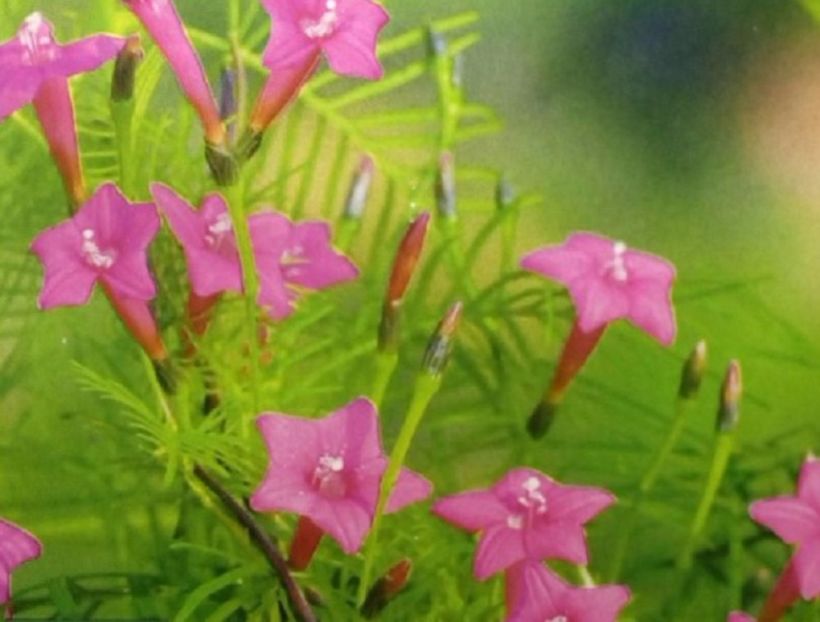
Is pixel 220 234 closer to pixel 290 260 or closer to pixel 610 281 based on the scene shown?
pixel 290 260

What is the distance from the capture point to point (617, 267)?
74 centimetres

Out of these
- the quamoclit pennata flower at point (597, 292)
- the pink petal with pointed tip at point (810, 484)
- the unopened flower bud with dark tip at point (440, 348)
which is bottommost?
the pink petal with pointed tip at point (810, 484)

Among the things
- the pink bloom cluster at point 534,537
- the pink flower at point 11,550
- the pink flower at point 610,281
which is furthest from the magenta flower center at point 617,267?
the pink flower at point 11,550

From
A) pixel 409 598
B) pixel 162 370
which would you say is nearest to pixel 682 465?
pixel 409 598

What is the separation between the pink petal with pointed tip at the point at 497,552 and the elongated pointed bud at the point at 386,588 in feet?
0.12

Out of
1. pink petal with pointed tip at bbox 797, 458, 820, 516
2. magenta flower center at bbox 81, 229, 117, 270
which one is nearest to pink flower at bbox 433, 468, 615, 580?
pink petal with pointed tip at bbox 797, 458, 820, 516

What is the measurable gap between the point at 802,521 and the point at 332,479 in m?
0.24

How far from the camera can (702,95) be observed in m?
0.79

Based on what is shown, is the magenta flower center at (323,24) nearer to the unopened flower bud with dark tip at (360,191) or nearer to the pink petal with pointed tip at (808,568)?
the unopened flower bud with dark tip at (360,191)

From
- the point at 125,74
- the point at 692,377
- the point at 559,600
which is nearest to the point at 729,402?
the point at 692,377

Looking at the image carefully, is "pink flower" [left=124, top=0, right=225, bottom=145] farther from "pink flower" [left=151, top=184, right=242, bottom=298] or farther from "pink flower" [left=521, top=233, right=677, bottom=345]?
"pink flower" [left=521, top=233, right=677, bottom=345]

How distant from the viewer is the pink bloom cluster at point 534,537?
698 millimetres

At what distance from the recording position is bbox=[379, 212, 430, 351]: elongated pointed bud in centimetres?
66

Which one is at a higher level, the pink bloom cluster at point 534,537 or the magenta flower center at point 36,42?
the magenta flower center at point 36,42
